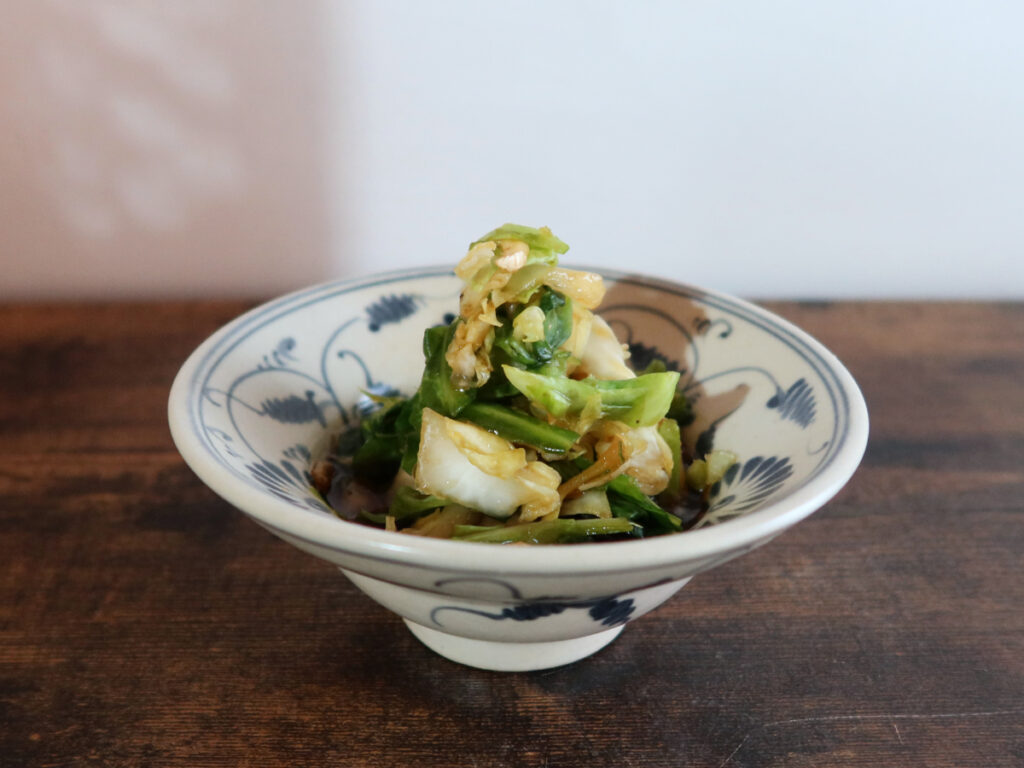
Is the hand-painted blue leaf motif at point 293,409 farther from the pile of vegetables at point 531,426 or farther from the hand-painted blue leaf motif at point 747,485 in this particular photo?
the hand-painted blue leaf motif at point 747,485

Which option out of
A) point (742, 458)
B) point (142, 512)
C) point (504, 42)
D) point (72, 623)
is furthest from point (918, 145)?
point (72, 623)

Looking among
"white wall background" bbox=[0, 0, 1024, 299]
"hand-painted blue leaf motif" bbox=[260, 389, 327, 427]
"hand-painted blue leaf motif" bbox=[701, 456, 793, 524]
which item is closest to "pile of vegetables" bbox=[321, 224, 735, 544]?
"hand-painted blue leaf motif" bbox=[701, 456, 793, 524]

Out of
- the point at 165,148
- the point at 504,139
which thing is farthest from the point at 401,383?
the point at 165,148

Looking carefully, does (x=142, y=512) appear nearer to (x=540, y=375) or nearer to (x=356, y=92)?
(x=540, y=375)

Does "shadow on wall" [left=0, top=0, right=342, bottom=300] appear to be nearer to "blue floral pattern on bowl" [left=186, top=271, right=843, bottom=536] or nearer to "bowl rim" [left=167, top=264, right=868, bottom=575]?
"blue floral pattern on bowl" [left=186, top=271, right=843, bottom=536]

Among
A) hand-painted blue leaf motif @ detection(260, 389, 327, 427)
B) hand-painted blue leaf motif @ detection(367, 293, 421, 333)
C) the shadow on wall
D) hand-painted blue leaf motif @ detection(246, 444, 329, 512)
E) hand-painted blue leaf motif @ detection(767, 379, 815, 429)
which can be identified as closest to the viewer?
hand-painted blue leaf motif @ detection(246, 444, 329, 512)

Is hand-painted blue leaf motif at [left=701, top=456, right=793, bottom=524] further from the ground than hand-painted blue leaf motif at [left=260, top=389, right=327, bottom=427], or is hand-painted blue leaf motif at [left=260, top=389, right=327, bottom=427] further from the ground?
hand-painted blue leaf motif at [left=701, top=456, right=793, bottom=524]
